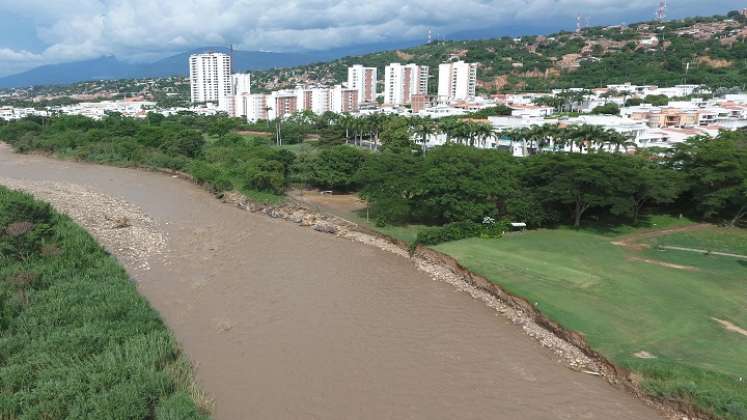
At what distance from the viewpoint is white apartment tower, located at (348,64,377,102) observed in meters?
92.4

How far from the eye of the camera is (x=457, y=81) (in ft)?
282

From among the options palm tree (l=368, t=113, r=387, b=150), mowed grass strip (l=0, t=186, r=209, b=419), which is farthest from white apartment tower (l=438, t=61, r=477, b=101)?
mowed grass strip (l=0, t=186, r=209, b=419)

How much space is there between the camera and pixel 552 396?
378 inches

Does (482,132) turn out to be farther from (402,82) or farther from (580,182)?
(402,82)

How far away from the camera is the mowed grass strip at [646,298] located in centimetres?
926

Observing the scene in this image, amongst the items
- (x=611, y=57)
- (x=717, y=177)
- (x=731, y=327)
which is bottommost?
(x=731, y=327)

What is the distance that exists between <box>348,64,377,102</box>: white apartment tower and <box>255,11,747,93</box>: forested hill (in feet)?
41.6

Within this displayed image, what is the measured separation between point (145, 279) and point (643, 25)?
423 feet

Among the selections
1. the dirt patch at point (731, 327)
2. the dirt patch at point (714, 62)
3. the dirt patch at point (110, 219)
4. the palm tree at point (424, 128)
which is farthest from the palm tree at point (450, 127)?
the dirt patch at point (714, 62)

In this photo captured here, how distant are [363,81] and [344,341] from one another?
8604cm

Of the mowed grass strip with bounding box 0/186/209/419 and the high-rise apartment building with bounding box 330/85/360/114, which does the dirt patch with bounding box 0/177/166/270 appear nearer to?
the mowed grass strip with bounding box 0/186/209/419

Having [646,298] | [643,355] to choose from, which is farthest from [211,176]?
[643,355]

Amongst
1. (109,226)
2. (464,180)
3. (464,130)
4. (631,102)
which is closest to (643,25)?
(631,102)

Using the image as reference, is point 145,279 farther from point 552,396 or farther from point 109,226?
point 552,396
